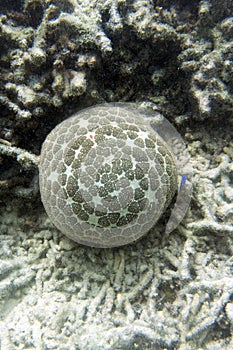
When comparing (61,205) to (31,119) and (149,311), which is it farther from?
(149,311)

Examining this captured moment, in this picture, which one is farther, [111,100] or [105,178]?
[111,100]

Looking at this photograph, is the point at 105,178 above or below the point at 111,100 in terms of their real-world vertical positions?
below

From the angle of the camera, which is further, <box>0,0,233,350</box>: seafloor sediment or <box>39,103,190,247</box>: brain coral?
<box>0,0,233,350</box>: seafloor sediment

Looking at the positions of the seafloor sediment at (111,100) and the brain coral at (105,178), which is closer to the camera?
the brain coral at (105,178)
